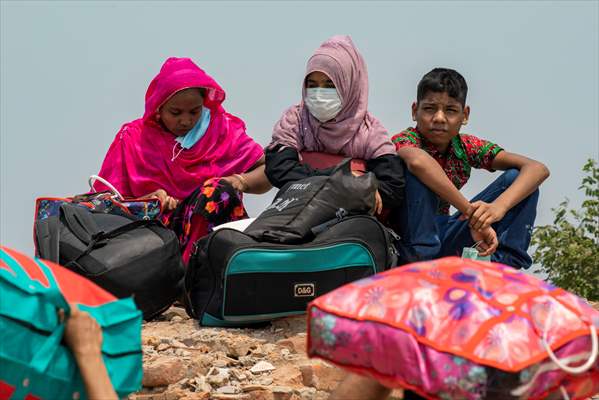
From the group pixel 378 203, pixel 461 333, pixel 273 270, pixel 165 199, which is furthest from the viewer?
pixel 165 199

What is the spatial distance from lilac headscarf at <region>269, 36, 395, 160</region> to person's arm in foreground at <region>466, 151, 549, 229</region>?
1.99ft

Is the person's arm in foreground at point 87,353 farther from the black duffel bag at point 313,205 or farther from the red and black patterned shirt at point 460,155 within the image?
the red and black patterned shirt at point 460,155

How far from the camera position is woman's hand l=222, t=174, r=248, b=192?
6186 millimetres

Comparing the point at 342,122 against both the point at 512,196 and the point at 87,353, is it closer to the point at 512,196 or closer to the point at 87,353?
the point at 512,196

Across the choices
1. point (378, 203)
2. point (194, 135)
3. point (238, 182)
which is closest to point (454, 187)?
point (378, 203)

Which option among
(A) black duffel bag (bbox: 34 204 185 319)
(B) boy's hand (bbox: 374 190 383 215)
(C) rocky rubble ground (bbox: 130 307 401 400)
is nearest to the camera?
(C) rocky rubble ground (bbox: 130 307 401 400)

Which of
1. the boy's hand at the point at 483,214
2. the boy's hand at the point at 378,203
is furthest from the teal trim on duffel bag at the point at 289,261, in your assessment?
the boy's hand at the point at 483,214

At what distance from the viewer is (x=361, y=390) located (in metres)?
3.07

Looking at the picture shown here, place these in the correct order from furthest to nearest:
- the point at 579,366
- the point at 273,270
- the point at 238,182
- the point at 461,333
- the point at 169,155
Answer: the point at 169,155 < the point at 238,182 < the point at 273,270 < the point at 579,366 < the point at 461,333

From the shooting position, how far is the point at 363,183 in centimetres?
560

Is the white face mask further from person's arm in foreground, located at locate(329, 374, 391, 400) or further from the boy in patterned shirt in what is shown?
person's arm in foreground, located at locate(329, 374, 391, 400)

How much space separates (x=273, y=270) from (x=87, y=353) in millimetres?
2437

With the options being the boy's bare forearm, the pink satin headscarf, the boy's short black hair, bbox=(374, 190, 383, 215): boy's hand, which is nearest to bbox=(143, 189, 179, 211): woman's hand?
the pink satin headscarf

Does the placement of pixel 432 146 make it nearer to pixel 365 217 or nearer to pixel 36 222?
pixel 365 217
